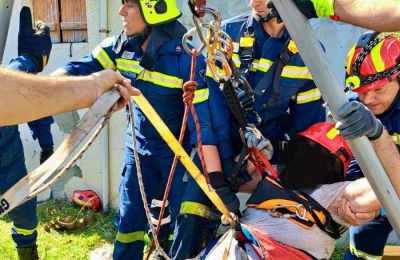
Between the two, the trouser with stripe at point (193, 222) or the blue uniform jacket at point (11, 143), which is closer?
the trouser with stripe at point (193, 222)

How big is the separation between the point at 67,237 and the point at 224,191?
2.58m

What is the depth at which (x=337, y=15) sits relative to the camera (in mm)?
1668

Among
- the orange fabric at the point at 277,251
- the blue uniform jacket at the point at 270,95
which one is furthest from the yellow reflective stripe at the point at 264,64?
the orange fabric at the point at 277,251

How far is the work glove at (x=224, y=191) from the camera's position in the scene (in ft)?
9.02

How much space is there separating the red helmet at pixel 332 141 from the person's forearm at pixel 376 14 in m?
0.89

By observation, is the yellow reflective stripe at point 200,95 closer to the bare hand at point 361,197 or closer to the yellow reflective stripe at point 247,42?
the yellow reflective stripe at point 247,42

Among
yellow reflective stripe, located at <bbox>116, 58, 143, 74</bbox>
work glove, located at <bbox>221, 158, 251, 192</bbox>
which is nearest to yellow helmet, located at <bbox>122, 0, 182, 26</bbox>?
yellow reflective stripe, located at <bbox>116, 58, 143, 74</bbox>

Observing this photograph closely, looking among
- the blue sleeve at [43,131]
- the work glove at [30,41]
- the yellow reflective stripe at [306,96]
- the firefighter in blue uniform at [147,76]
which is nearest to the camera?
the yellow reflective stripe at [306,96]

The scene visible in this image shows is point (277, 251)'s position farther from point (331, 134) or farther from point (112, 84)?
point (112, 84)

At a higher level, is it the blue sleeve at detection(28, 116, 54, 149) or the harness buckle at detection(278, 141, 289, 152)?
the harness buckle at detection(278, 141, 289, 152)

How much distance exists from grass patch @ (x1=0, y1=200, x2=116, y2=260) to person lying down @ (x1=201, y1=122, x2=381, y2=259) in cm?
237

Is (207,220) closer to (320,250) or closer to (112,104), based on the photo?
(320,250)

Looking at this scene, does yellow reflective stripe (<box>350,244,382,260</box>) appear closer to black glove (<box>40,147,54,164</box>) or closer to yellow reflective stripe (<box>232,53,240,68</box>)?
yellow reflective stripe (<box>232,53,240,68</box>)

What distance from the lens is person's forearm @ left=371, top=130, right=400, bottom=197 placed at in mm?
1869
